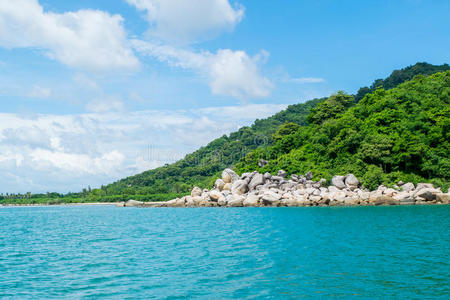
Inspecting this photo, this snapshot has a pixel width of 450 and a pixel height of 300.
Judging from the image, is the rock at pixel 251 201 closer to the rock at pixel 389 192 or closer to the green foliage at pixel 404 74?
the rock at pixel 389 192

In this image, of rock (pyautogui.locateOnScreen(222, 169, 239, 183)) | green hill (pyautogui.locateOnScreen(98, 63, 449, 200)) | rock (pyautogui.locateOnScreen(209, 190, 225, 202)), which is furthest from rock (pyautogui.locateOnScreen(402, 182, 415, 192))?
green hill (pyautogui.locateOnScreen(98, 63, 449, 200))

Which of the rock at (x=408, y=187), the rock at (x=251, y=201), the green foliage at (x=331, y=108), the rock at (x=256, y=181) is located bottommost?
the rock at (x=251, y=201)

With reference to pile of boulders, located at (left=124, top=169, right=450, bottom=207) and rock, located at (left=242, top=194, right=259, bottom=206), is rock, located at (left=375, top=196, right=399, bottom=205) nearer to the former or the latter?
pile of boulders, located at (left=124, top=169, right=450, bottom=207)

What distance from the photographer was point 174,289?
1033 cm

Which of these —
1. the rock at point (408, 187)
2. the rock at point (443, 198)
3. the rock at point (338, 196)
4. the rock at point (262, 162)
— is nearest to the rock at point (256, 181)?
the rock at point (262, 162)

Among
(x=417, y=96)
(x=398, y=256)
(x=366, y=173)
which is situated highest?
(x=417, y=96)

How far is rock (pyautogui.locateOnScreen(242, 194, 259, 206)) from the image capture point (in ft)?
163

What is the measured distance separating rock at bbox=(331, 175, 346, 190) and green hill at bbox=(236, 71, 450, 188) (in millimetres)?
1952

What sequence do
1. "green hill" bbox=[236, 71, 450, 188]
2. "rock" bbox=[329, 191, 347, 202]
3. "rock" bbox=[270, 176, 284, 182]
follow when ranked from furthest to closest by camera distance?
"rock" bbox=[270, 176, 284, 182], "green hill" bbox=[236, 71, 450, 188], "rock" bbox=[329, 191, 347, 202]

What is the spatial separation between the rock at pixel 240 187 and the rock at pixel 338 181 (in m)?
12.6

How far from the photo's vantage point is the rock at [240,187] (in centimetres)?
5559

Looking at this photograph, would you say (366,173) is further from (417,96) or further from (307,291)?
(307,291)

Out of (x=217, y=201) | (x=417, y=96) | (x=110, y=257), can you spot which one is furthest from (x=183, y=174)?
(x=110, y=257)

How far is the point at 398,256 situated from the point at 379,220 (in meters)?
12.3
